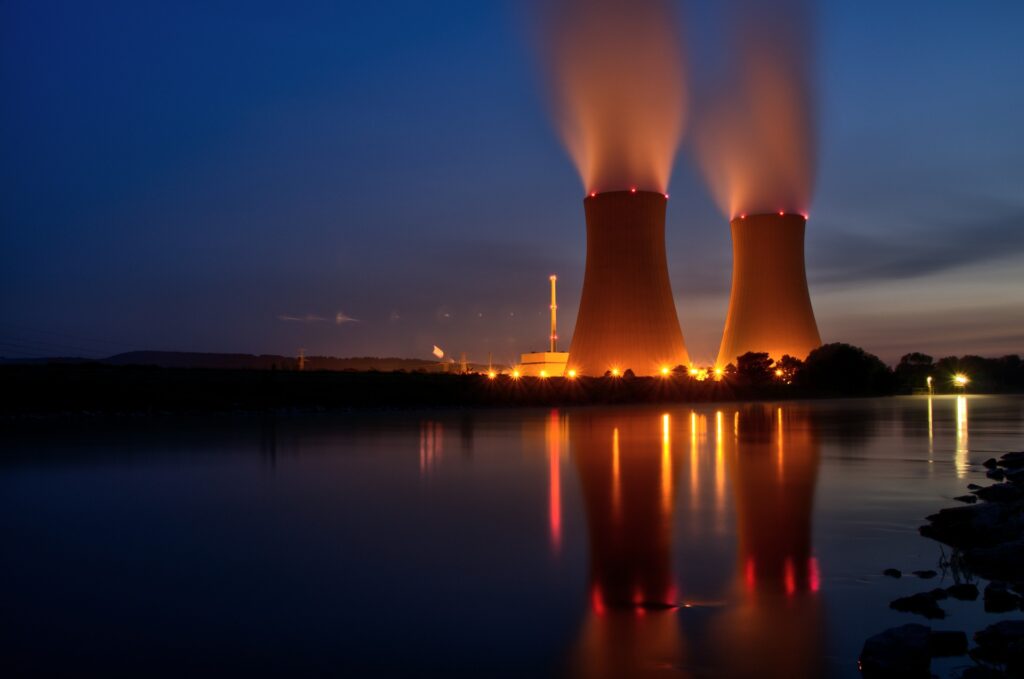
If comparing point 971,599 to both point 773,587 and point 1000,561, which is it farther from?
point 773,587

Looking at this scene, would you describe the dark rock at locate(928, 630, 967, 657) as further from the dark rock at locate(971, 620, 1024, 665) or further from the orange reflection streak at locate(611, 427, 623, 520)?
the orange reflection streak at locate(611, 427, 623, 520)

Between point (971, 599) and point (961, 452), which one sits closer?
point (971, 599)

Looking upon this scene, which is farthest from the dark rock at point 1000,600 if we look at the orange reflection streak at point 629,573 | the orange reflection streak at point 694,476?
the orange reflection streak at point 694,476

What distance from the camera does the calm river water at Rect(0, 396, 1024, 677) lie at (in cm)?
330

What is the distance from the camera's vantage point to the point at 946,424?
1900 centimetres

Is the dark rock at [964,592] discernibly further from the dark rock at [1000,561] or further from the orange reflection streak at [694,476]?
the orange reflection streak at [694,476]

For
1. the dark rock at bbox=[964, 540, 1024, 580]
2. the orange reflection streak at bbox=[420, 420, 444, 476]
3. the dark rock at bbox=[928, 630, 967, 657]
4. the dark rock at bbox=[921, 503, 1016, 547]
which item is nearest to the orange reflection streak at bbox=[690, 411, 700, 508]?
the dark rock at bbox=[921, 503, 1016, 547]

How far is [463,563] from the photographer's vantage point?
4859 millimetres

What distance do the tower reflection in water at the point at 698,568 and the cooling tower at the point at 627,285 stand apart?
16436mm

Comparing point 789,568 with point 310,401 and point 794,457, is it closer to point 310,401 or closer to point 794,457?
point 794,457

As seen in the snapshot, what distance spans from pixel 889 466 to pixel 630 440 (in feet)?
16.1

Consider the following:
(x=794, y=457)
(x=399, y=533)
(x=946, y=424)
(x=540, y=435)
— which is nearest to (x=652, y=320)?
(x=946, y=424)

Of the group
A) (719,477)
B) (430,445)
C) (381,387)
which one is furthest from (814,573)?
(381,387)

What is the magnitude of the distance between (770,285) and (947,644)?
3028cm
